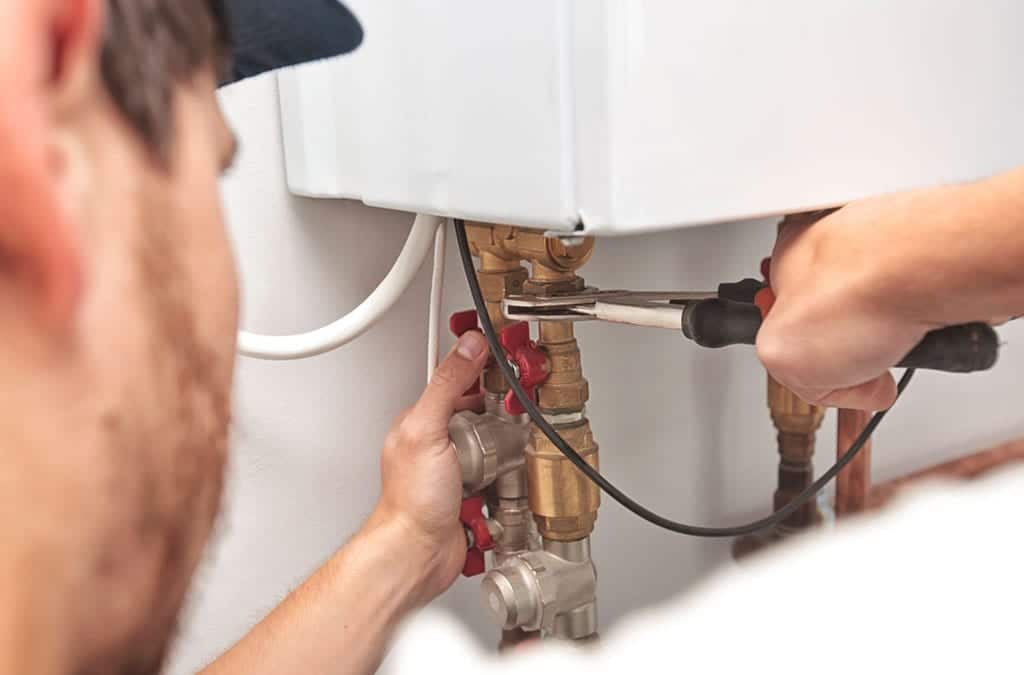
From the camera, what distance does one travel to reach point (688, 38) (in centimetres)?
45

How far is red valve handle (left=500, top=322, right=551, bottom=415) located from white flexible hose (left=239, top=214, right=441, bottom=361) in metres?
0.09

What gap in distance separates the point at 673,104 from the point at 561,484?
0.34 m

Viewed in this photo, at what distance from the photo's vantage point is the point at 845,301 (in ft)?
1.50

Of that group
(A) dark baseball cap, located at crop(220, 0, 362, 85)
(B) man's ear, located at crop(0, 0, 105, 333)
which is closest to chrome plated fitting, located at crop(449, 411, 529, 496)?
(A) dark baseball cap, located at crop(220, 0, 362, 85)

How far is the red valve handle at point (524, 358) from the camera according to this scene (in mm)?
692

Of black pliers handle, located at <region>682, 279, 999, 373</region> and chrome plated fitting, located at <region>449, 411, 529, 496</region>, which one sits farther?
chrome plated fitting, located at <region>449, 411, 529, 496</region>

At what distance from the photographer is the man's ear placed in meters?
0.18

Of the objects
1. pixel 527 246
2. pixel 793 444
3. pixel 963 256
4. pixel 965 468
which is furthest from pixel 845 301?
pixel 965 468

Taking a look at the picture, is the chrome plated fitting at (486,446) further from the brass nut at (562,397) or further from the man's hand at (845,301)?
the man's hand at (845,301)

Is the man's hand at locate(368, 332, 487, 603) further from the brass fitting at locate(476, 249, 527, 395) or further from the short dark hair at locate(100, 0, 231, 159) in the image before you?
the short dark hair at locate(100, 0, 231, 159)

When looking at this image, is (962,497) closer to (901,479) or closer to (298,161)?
(901,479)

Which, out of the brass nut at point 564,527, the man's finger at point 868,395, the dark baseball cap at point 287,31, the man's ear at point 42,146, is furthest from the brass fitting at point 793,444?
the man's ear at point 42,146

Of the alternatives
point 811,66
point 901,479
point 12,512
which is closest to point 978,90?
point 811,66

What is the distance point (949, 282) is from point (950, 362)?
0.16 ft
